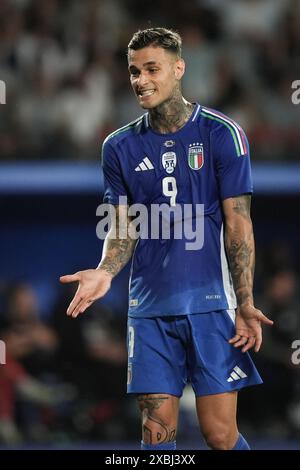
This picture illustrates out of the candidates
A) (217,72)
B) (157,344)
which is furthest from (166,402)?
(217,72)

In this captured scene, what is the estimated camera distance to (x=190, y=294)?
511 centimetres

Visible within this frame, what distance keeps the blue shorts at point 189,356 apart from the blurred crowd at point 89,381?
393 centimetres

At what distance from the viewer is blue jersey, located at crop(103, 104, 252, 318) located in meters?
5.11

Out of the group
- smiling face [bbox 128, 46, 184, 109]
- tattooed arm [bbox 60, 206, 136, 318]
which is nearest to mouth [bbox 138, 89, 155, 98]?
smiling face [bbox 128, 46, 184, 109]

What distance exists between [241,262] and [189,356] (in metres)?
0.53

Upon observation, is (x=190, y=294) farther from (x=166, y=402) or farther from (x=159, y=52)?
(x=159, y=52)

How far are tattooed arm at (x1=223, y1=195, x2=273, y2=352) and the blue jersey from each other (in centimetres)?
6

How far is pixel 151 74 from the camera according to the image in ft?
16.8

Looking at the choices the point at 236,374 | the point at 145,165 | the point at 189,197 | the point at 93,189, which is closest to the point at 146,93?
the point at 145,165

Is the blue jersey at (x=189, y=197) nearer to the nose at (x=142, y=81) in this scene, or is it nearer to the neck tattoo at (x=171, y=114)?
the neck tattoo at (x=171, y=114)

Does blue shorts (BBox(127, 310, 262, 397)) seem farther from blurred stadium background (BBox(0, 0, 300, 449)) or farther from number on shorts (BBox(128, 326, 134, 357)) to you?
blurred stadium background (BBox(0, 0, 300, 449))

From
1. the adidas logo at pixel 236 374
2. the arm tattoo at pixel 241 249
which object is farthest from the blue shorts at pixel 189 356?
the arm tattoo at pixel 241 249

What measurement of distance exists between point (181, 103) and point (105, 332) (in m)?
4.83

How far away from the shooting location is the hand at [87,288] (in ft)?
16.0
